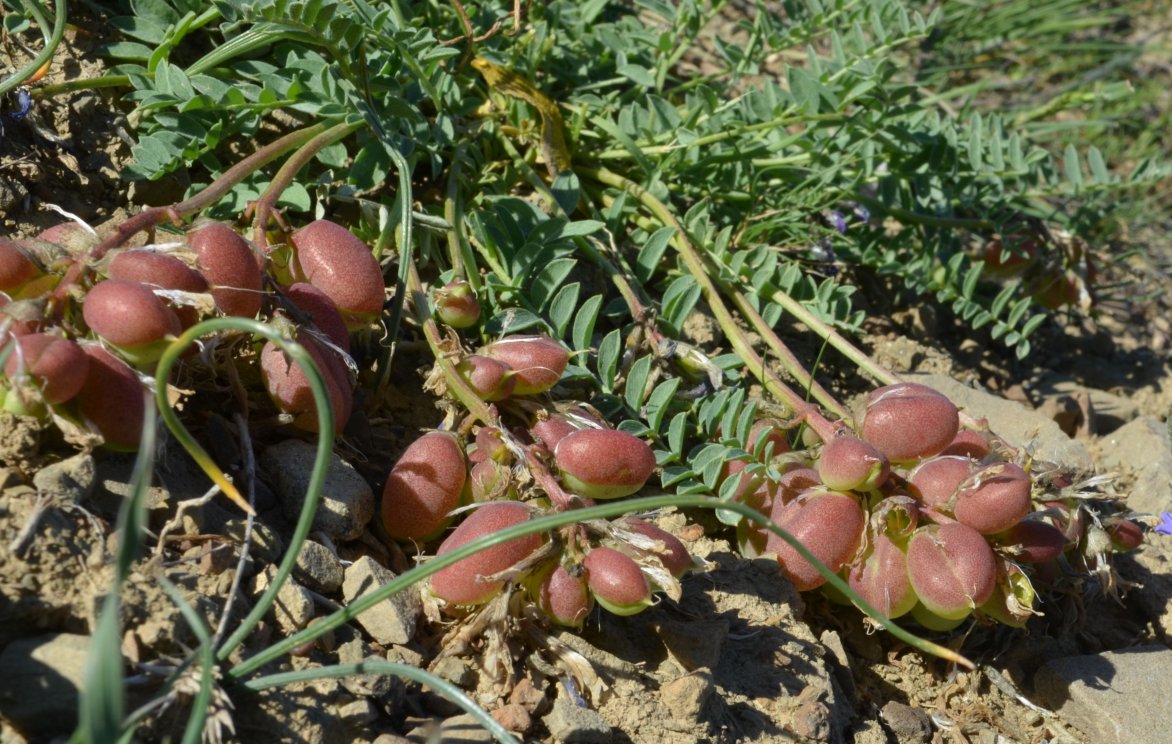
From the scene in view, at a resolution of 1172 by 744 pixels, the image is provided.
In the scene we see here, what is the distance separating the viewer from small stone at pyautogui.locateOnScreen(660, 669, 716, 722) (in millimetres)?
1631

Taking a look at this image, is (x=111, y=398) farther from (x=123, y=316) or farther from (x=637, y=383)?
(x=637, y=383)

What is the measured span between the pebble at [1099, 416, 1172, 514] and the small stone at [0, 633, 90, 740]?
7.48 ft

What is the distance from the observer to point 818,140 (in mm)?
2662

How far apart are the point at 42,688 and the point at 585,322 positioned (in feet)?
3.74

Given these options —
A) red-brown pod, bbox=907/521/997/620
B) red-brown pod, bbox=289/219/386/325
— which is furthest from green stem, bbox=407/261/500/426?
red-brown pod, bbox=907/521/997/620

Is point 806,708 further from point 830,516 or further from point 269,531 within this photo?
Result: point 269,531

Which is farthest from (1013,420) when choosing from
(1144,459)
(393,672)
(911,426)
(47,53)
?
(47,53)

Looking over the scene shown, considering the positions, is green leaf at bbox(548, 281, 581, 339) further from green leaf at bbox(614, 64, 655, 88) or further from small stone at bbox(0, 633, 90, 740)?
small stone at bbox(0, 633, 90, 740)

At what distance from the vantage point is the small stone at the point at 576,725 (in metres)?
1.54

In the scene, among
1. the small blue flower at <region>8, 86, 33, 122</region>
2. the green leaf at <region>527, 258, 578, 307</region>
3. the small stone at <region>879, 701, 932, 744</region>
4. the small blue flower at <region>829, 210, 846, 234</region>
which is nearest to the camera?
the small stone at <region>879, 701, 932, 744</region>

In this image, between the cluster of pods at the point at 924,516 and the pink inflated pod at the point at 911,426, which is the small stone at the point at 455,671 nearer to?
the cluster of pods at the point at 924,516

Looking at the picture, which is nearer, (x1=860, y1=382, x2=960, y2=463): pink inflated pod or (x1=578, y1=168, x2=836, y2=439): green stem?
(x1=860, y1=382, x2=960, y2=463): pink inflated pod

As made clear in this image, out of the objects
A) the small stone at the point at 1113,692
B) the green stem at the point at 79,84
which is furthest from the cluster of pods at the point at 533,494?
the small stone at the point at 1113,692

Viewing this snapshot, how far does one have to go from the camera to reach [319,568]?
5.36 ft
